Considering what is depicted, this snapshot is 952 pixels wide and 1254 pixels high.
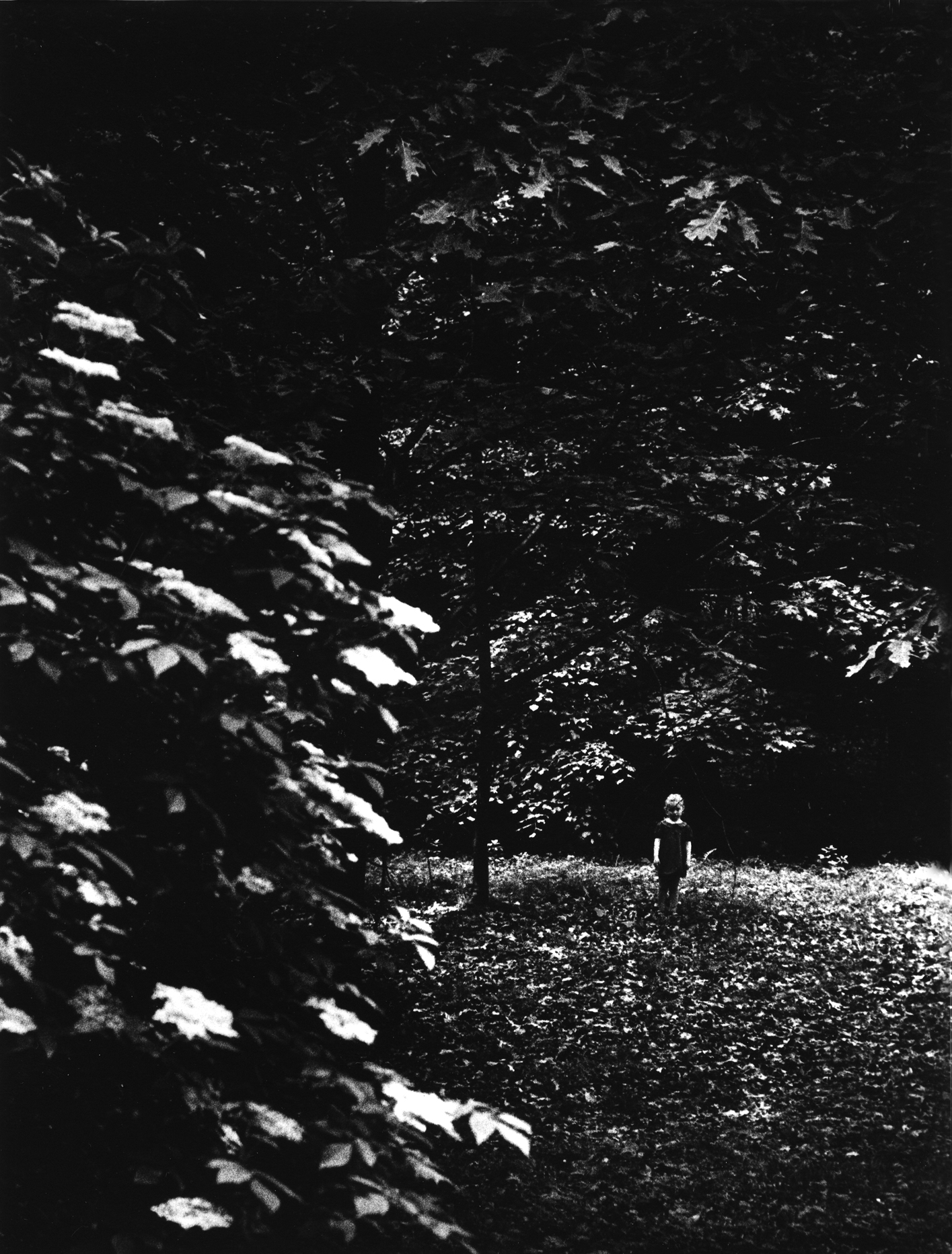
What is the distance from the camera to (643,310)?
7.34 m

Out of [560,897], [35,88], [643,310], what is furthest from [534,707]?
[35,88]

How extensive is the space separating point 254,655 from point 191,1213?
4.69 ft

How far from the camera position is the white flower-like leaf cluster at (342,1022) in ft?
9.63

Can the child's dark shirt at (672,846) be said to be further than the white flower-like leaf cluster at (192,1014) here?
Yes

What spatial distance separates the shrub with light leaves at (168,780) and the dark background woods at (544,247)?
2.22ft

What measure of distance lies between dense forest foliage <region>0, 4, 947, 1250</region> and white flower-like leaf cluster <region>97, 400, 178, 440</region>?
16mm

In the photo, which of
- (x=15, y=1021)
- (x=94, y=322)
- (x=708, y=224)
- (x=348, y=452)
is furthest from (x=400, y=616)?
(x=348, y=452)

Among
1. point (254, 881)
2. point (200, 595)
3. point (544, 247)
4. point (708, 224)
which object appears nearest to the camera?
point (200, 595)

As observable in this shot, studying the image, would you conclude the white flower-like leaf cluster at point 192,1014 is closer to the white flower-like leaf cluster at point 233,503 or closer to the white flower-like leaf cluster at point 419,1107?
the white flower-like leaf cluster at point 419,1107

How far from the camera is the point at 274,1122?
2799mm

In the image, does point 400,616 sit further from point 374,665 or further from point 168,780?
point 168,780

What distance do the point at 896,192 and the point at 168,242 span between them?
3.98 m

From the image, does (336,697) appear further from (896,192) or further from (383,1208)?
(896,192)

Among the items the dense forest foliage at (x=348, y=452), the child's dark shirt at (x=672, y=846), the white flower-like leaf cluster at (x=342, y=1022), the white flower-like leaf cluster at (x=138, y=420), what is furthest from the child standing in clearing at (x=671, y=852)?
the white flower-like leaf cluster at (x=138, y=420)
